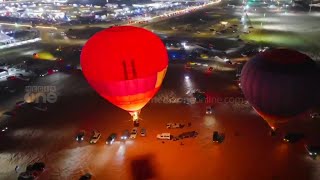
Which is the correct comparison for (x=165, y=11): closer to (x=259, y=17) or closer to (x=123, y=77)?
(x=259, y=17)

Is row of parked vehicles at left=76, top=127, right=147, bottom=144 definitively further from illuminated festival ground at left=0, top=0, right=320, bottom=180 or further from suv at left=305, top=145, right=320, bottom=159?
suv at left=305, top=145, right=320, bottom=159

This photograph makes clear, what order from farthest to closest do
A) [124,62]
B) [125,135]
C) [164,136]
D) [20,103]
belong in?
[20,103]
[125,135]
[164,136]
[124,62]

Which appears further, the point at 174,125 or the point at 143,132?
the point at 174,125

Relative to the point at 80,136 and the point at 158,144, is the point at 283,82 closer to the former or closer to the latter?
the point at 158,144

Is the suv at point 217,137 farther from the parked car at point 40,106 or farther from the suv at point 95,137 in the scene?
the parked car at point 40,106

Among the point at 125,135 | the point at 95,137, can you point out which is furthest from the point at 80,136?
the point at 125,135

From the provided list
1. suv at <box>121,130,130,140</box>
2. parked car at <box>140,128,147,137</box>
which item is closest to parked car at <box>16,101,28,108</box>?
suv at <box>121,130,130,140</box>

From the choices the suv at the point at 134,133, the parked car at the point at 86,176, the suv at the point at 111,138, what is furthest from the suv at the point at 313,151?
the parked car at the point at 86,176
